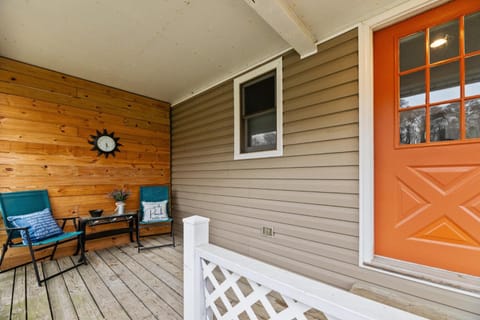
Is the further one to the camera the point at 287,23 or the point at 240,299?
the point at 287,23

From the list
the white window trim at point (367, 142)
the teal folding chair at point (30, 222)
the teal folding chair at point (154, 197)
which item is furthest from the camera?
the teal folding chair at point (154, 197)

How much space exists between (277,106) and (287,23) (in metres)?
0.85

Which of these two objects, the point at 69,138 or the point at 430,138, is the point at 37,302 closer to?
the point at 69,138

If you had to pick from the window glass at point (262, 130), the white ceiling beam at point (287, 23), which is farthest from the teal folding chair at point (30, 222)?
the white ceiling beam at point (287, 23)

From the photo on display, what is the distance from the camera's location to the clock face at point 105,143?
3309mm

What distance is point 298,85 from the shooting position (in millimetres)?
2293

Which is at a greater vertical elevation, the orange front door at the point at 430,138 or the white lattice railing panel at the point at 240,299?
the orange front door at the point at 430,138

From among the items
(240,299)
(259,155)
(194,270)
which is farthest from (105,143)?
(240,299)

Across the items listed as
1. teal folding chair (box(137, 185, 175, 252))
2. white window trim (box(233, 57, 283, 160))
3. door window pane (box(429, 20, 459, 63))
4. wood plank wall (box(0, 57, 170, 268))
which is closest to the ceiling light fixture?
door window pane (box(429, 20, 459, 63))

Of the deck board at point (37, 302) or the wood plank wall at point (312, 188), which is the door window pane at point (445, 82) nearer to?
the wood plank wall at point (312, 188)

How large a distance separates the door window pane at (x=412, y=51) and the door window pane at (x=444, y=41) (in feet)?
0.19

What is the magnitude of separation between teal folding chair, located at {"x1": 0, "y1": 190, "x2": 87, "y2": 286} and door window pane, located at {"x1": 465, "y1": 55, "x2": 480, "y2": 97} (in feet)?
13.0

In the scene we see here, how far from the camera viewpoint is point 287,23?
71.4 inches

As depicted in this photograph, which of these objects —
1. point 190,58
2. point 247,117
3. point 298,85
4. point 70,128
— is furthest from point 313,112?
point 70,128
